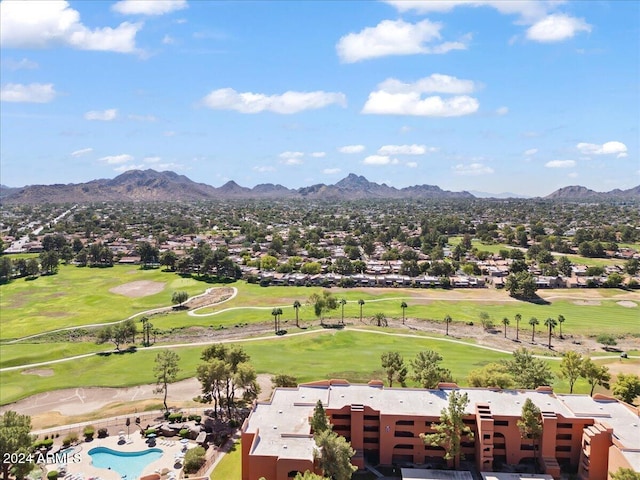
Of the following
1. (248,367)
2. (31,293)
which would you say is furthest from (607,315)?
(31,293)

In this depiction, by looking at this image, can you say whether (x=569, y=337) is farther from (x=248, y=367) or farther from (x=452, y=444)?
(x=248, y=367)

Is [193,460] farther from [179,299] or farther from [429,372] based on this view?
[179,299]

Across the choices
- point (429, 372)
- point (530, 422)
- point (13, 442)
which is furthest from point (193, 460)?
point (530, 422)

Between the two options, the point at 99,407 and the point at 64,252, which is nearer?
the point at 99,407

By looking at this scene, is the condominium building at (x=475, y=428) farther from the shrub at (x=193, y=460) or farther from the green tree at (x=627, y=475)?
the shrub at (x=193, y=460)

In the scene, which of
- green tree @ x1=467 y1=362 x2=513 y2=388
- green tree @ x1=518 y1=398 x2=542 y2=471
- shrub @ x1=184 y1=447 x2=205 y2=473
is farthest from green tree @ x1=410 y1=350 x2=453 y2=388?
shrub @ x1=184 y1=447 x2=205 y2=473

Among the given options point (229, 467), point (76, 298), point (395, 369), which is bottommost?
point (229, 467)

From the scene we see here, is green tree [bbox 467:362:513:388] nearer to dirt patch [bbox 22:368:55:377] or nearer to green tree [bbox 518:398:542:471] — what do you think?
green tree [bbox 518:398:542:471]
